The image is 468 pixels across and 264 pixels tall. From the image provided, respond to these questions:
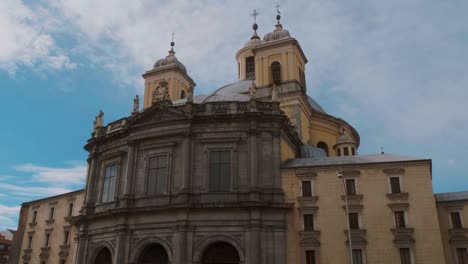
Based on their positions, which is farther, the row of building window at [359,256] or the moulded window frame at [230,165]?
the moulded window frame at [230,165]

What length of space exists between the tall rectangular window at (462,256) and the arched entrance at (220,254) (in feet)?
51.1

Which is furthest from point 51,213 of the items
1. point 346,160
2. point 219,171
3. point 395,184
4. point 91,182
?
point 395,184

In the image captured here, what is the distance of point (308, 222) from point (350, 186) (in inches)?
153

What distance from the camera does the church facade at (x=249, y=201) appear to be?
93.6ft

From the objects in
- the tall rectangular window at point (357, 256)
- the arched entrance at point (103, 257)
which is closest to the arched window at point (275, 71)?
the tall rectangular window at point (357, 256)

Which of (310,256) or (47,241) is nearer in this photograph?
(310,256)

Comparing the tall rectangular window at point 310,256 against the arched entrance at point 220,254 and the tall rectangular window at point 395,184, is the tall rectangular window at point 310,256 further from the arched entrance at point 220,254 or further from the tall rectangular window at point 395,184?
the tall rectangular window at point 395,184

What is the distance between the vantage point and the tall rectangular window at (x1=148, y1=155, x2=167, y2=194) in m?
32.0

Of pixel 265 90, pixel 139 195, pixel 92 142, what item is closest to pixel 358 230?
pixel 139 195

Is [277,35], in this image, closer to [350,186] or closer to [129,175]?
[350,186]

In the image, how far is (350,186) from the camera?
30.1 metres

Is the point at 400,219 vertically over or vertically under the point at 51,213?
under

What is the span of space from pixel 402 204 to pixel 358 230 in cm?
342

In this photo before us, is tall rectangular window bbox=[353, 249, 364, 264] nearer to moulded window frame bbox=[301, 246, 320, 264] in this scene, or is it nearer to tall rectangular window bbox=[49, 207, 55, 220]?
moulded window frame bbox=[301, 246, 320, 264]
